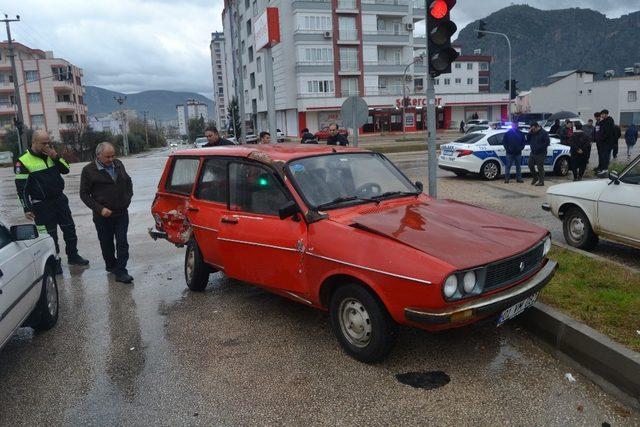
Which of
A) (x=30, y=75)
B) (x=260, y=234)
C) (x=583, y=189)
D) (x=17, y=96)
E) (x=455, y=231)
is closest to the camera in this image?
(x=455, y=231)

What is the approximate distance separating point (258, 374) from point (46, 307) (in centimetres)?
247

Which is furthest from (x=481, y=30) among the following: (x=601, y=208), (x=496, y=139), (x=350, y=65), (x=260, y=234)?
(x=350, y=65)

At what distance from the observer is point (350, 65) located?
6025cm

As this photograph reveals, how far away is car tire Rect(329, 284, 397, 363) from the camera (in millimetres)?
3973

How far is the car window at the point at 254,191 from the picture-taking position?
16.0 ft

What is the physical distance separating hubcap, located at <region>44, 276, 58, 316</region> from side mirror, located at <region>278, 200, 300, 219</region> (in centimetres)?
260

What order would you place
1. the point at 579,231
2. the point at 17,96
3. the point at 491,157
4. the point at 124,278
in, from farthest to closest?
the point at 17,96 → the point at 491,157 → the point at 579,231 → the point at 124,278

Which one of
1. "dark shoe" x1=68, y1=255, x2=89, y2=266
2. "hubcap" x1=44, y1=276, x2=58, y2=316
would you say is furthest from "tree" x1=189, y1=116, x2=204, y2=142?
"hubcap" x1=44, y1=276, x2=58, y2=316

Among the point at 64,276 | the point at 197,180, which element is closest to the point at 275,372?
the point at 197,180

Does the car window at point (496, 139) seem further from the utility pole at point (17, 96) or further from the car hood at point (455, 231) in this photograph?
the utility pole at point (17, 96)

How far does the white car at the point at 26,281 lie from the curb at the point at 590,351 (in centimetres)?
433

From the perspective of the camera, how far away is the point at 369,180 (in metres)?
5.17

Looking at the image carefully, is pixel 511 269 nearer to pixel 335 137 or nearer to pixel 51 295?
pixel 51 295

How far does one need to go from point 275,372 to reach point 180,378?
2.44 ft
